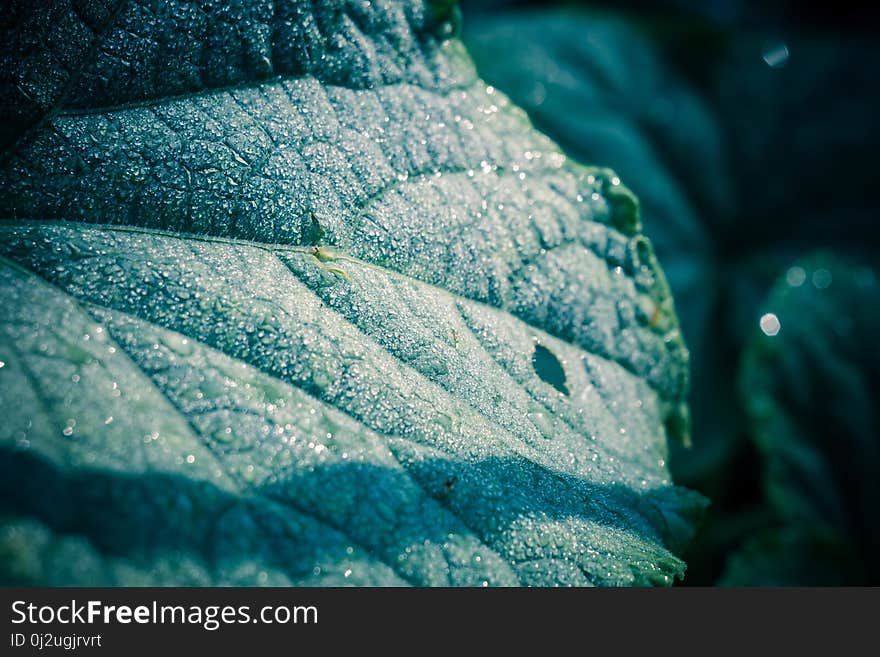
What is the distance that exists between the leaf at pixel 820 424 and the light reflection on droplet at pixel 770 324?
25mm

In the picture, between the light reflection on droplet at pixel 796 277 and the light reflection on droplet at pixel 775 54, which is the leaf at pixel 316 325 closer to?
the light reflection on droplet at pixel 796 277

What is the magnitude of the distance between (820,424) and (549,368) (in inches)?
49.6

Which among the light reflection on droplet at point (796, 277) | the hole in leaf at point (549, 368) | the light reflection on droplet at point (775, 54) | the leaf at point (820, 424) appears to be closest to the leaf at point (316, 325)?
the hole in leaf at point (549, 368)

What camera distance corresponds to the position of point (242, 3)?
958 mm

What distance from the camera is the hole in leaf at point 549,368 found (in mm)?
1068

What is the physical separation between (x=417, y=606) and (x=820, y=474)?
1576mm

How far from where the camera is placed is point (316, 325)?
2.84 feet

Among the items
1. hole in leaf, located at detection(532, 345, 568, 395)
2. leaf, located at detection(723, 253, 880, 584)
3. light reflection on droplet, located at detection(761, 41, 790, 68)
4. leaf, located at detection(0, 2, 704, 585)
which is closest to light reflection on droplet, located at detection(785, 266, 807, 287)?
leaf, located at detection(723, 253, 880, 584)

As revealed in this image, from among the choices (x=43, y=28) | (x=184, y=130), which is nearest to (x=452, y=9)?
(x=184, y=130)

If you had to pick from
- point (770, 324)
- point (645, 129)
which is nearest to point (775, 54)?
point (645, 129)

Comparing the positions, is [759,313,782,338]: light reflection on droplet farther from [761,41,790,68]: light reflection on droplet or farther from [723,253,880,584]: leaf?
[761,41,790,68]: light reflection on droplet

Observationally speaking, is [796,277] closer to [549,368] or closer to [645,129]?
[645,129]

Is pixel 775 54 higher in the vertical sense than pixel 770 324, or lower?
higher

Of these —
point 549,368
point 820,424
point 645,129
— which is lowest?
point 549,368
